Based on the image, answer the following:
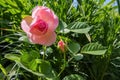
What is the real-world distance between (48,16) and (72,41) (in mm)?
197

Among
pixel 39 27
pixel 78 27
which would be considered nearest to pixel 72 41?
pixel 78 27

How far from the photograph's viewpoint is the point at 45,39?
864 mm

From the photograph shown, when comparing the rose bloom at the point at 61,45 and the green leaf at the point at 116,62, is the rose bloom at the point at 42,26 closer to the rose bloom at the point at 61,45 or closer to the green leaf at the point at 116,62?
the rose bloom at the point at 61,45

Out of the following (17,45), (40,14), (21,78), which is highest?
(40,14)

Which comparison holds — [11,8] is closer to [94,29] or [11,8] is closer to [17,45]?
[17,45]

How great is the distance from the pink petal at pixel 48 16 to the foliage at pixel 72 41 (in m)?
0.08

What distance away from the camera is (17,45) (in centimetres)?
117

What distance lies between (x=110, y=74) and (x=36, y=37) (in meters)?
0.35

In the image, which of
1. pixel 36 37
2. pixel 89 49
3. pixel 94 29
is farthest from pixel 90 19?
pixel 36 37

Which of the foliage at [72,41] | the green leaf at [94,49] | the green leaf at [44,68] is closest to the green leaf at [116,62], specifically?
the foliage at [72,41]

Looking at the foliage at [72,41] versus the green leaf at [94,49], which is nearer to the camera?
the green leaf at [94,49]

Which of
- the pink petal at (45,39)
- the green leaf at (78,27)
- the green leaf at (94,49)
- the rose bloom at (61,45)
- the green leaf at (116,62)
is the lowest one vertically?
the green leaf at (116,62)

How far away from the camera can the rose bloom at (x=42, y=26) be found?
2.80ft

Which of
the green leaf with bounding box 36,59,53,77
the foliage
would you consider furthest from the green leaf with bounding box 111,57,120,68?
the green leaf with bounding box 36,59,53,77
